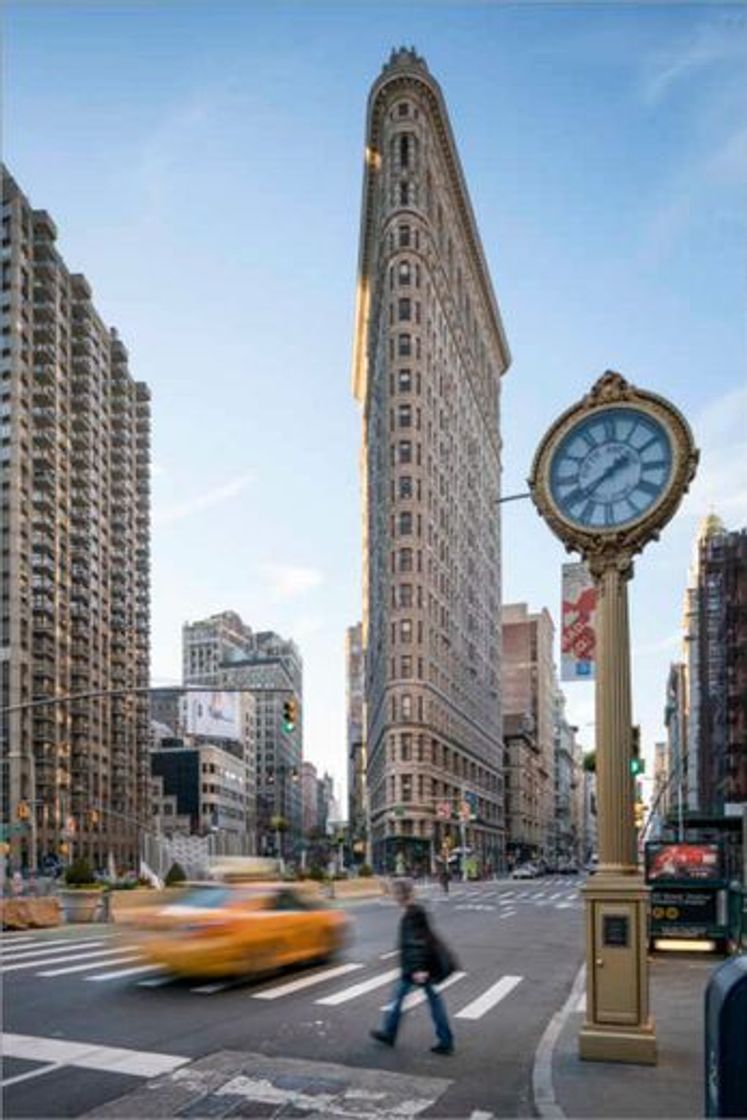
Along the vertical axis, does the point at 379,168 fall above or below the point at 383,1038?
above

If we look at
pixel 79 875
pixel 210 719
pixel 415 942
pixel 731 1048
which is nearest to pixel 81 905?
pixel 79 875

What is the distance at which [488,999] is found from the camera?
15164 mm

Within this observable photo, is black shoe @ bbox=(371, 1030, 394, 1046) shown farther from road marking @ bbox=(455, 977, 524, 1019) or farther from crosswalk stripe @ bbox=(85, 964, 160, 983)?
crosswalk stripe @ bbox=(85, 964, 160, 983)

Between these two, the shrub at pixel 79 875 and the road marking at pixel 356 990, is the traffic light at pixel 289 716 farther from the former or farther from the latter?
the road marking at pixel 356 990

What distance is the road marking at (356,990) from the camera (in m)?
14.1

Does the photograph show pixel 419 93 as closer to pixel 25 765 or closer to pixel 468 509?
pixel 468 509

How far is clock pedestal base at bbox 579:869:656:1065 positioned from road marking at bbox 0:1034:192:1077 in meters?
3.80

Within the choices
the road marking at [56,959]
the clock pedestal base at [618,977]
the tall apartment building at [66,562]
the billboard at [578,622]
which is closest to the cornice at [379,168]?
the tall apartment building at [66,562]

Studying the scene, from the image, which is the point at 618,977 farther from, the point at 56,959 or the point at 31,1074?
the point at 56,959

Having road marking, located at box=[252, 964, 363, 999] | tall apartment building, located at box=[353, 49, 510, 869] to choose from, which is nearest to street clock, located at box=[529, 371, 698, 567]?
road marking, located at box=[252, 964, 363, 999]

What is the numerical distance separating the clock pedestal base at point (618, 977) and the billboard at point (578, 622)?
2845mm

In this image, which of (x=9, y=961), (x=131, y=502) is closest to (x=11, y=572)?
(x=131, y=502)

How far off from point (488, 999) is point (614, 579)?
733 centimetres

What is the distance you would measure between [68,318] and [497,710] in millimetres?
70997
